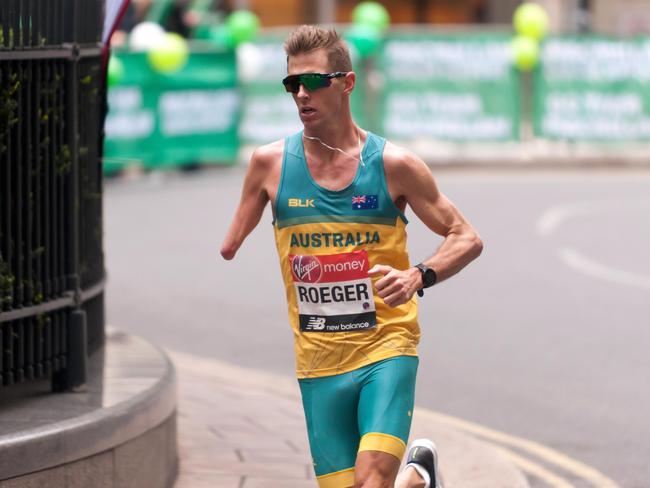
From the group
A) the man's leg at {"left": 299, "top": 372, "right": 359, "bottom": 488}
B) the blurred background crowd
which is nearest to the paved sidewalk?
the man's leg at {"left": 299, "top": 372, "right": 359, "bottom": 488}

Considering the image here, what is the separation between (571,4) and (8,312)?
30429 mm

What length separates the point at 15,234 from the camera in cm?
615

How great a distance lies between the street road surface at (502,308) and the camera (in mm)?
8805

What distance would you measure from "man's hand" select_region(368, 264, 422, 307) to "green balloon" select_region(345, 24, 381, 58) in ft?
58.8

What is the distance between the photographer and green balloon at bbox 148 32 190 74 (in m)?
21.0

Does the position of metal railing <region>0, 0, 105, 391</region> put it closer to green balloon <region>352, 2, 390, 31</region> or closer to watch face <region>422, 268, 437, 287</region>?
watch face <region>422, 268, 437, 287</region>

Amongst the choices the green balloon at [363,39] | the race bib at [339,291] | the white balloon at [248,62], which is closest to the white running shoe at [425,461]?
the race bib at [339,291]

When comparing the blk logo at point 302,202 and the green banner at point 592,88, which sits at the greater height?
the blk logo at point 302,202

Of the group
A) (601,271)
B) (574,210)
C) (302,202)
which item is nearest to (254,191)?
(302,202)

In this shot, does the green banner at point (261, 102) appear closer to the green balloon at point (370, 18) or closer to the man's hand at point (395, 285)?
the green balloon at point (370, 18)

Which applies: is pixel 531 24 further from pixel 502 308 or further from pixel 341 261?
pixel 341 261

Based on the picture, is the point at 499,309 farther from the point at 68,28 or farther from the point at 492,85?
the point at 492,85

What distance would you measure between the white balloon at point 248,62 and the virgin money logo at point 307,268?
17.6m

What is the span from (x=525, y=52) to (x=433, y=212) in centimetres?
1789
